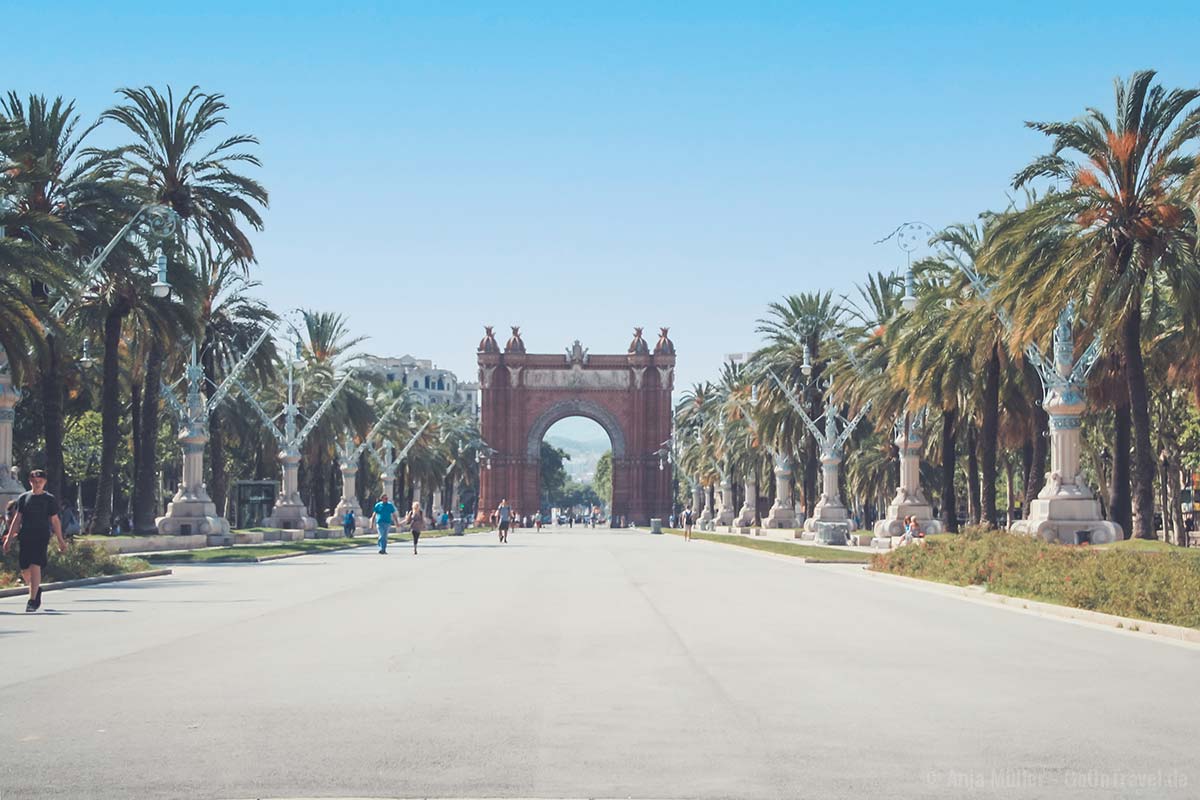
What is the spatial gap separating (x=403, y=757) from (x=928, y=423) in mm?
51817

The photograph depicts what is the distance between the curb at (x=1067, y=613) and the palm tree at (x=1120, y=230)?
26.6 ft

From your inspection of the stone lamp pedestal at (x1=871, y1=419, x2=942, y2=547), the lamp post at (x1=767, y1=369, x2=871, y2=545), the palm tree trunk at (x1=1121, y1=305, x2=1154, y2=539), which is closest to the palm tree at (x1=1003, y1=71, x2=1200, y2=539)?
the palm tree trunk at (x1=1121, y1=305, x2=1154, y2=539)

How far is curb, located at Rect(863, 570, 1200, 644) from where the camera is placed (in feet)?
49.7

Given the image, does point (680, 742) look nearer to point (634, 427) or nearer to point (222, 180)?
point (222, 180)

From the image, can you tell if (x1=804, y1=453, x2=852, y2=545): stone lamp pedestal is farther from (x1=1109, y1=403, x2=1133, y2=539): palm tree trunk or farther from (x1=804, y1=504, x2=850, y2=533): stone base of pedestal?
(x1=1109, y1=403, x2=1133, y2=539): palm tree trunk

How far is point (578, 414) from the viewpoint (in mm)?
139375

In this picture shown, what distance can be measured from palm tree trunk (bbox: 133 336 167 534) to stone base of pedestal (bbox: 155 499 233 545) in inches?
89.4

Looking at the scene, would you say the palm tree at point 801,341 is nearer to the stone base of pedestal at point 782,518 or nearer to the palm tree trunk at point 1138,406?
the stone base of pedestal at point 782,518

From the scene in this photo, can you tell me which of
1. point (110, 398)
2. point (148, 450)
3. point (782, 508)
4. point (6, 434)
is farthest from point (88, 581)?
point (782, 508)

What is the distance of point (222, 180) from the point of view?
42.8m

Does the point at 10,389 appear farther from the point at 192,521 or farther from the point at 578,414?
the point at 578,414

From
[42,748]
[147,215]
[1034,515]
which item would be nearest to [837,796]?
[42,748]

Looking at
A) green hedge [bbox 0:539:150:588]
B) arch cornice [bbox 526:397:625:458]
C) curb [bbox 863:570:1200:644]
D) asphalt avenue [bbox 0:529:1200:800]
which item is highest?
arch cornice [bbox 526:397:625:458]

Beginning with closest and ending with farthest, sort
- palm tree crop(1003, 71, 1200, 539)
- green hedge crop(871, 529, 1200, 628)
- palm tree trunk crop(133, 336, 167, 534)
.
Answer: green hedge crop(871, 529, 1200, 628)
palm tree crop(1003, 71, 1200, 539)
palm tree trunk crop(133, 336, 167, 534)
